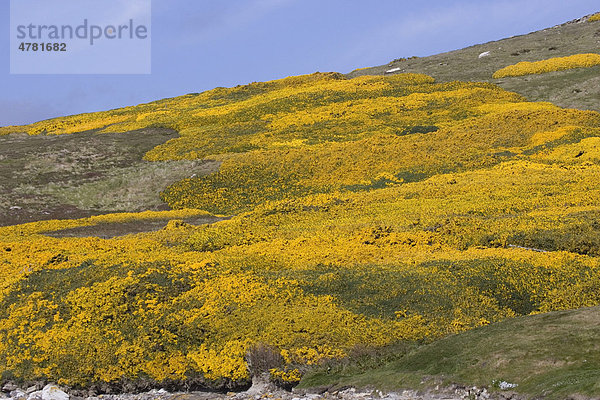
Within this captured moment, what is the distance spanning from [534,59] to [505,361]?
100 metres

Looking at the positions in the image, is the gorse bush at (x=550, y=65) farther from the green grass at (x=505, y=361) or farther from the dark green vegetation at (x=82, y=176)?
the green grass at (x=505, y=361)

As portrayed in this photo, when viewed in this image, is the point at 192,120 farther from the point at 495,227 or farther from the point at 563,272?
the point at 563,272

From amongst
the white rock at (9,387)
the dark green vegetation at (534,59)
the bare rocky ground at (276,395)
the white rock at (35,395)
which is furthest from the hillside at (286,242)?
the dark green vegetation at (534,59)

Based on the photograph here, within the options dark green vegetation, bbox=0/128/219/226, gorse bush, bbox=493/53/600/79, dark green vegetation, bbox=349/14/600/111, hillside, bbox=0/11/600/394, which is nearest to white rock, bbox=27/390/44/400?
hillside, bbox=0/11/600/394

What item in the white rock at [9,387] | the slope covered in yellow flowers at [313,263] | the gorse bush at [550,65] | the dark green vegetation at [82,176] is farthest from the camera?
the gorse bush at [550,65]

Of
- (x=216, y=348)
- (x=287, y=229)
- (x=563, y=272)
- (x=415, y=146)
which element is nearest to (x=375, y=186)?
(x=415, y=146)

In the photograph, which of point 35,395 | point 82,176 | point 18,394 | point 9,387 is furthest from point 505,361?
point 82,176

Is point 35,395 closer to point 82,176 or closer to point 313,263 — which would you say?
point 313,263

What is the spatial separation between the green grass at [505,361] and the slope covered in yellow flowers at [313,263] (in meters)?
1.78

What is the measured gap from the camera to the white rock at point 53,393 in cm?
2355

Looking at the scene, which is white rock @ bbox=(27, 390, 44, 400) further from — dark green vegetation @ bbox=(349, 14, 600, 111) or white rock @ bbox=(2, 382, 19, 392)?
dark green vegetation @ bbox=(349, 14, 600, 111)

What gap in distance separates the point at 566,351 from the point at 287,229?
84.5ft

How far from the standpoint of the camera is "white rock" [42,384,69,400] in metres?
23.5

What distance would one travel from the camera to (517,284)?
28203mm
